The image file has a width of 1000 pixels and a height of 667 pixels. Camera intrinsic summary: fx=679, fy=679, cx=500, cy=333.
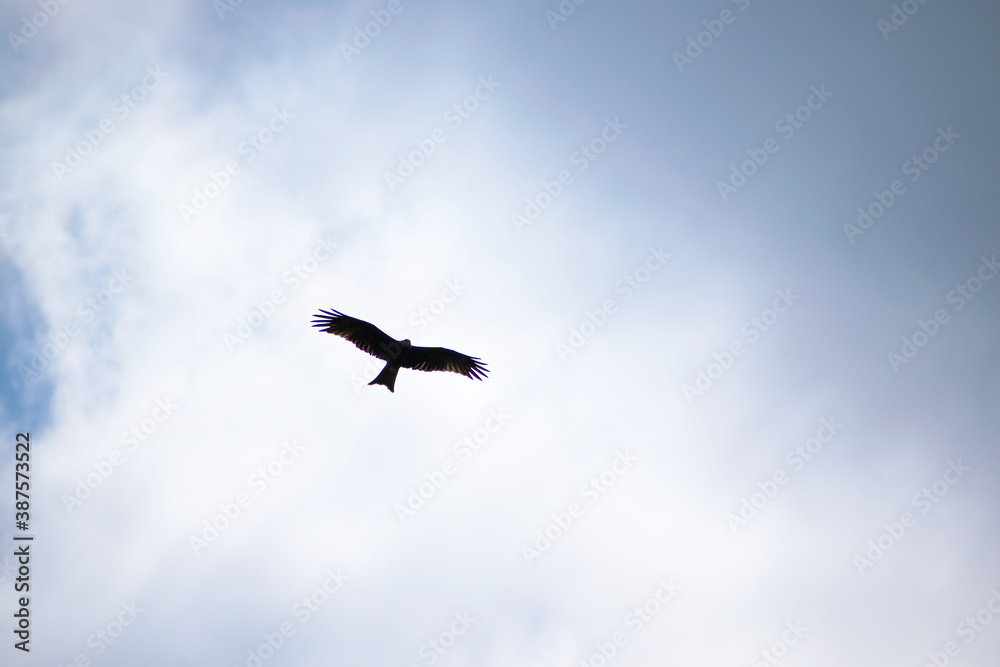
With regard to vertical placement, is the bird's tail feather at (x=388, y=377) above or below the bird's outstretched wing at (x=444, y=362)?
below

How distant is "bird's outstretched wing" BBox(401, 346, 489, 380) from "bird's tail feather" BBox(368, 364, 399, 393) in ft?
4.50

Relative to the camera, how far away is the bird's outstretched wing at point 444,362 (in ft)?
85.4

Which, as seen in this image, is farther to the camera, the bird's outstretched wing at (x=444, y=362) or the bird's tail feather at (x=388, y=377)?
the bird's outstretched wing at (x=444, y=362)

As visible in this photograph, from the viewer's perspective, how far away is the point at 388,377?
24047 millimetres

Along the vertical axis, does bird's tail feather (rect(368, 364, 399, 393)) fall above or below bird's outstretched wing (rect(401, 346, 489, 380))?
below

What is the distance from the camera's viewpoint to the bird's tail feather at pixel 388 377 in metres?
23.7

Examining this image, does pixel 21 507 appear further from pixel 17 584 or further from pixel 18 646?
pixel 18 646

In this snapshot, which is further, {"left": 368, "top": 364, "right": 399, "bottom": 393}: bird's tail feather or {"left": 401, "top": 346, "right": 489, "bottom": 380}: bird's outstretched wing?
{"left": 401, "top": 346, "right": 489, "bottom": 380}: bird's outstretched wing

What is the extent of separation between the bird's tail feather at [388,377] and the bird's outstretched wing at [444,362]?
54.0 inches

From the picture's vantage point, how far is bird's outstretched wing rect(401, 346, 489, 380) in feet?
85.4

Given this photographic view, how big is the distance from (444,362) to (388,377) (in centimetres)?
305

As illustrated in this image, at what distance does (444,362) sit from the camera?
26484 millimetres

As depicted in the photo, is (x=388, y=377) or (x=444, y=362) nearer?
(x=388, y=377)

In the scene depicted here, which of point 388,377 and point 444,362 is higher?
point 444,362
